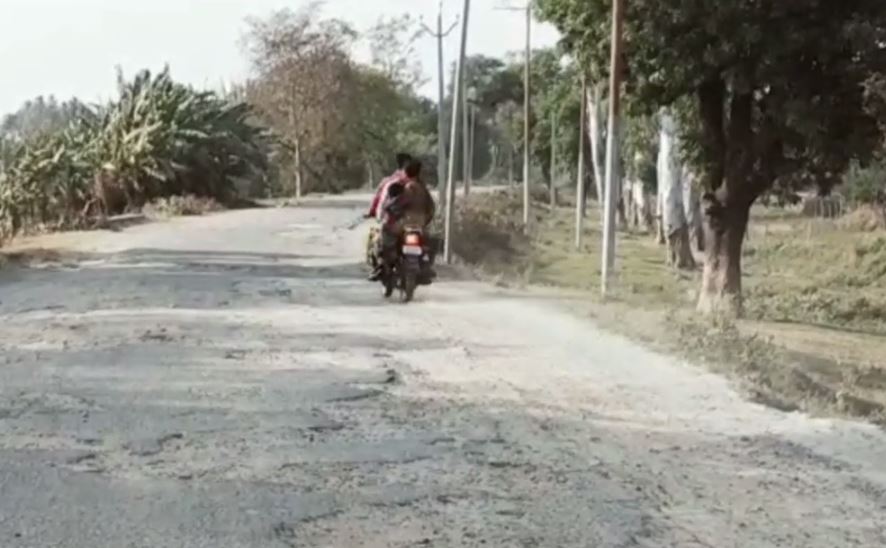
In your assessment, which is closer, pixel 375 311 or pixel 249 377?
pixel 249 377

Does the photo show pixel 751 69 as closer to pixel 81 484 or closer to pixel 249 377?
pixel 249 377

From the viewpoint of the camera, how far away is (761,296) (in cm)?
3095

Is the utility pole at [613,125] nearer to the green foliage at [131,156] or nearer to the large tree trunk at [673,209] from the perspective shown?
the green foliage at [131,156]

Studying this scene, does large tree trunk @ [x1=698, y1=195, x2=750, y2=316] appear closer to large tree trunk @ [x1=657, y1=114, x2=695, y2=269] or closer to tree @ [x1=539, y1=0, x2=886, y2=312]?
tree @ [x1=539, y1=0, x2=886, y2=312]

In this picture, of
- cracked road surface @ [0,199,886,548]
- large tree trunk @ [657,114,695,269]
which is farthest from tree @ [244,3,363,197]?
cracked road surface @ [0,199,886,548]

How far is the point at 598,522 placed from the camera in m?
6.24

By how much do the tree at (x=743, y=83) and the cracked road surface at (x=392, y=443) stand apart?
704cm

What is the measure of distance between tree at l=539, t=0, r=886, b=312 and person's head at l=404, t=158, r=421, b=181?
5729mm

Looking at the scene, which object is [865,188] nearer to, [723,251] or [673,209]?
[673,209]

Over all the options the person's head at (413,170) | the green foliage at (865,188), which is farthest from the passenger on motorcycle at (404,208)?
the green foliage at (865,188)

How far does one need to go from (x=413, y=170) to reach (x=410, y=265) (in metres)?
1.11

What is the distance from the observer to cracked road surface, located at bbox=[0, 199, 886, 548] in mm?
6152

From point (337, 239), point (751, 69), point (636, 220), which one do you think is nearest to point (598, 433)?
point (751, 69)

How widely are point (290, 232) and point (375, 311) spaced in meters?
15.5
